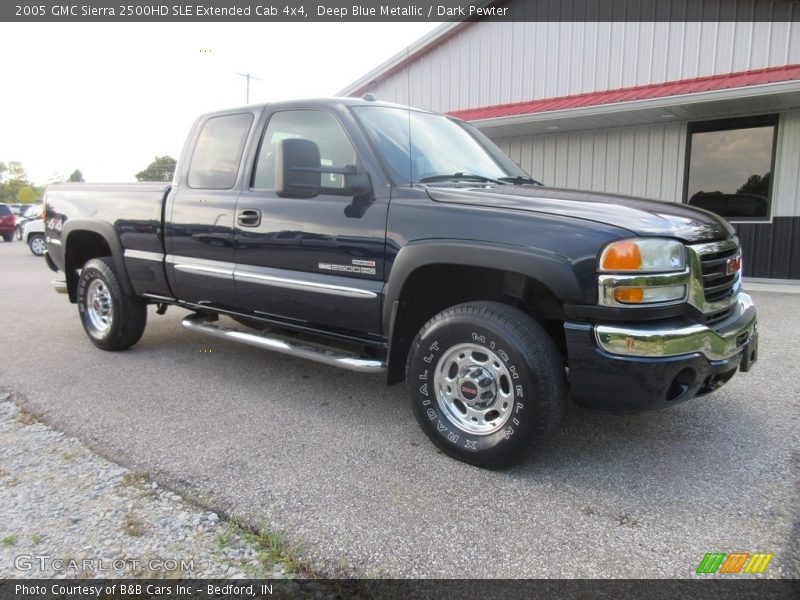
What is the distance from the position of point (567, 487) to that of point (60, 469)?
8.53 ft

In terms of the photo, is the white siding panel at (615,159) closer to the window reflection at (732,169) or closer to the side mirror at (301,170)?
the window reflection at (732,169)

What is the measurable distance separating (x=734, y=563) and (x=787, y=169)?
28.7ft

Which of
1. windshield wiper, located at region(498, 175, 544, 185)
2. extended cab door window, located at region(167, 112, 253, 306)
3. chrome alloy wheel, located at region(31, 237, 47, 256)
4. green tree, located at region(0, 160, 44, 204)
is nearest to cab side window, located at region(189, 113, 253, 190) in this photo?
extended cab door window, located at region(167, 112, 253, 306)

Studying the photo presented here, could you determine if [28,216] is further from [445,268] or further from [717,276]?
[717,276]

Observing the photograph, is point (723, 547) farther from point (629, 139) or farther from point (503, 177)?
point (629, 139)

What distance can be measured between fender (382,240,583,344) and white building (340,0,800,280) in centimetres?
705

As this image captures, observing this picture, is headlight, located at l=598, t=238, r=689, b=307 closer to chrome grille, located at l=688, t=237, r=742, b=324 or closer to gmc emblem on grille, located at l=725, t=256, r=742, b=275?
chrome grille, located at l=688, t=237, r=742, b=324

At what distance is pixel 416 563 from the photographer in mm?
2219

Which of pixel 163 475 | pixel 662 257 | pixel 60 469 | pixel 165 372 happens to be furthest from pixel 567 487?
pixel 165 372

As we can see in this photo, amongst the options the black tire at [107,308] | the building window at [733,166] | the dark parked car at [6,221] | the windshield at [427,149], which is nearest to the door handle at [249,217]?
the windshield at [427,149]

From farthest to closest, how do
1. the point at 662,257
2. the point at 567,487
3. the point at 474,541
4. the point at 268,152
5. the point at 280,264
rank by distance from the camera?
the point at 268,152
the point at 280,264
the point at 567,487
the point at 662,257
the point at 474,541

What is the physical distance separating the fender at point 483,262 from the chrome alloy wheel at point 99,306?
325cm

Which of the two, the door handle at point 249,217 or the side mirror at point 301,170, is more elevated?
the side mirror at point 301,170

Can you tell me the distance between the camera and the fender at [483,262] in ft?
8.60
